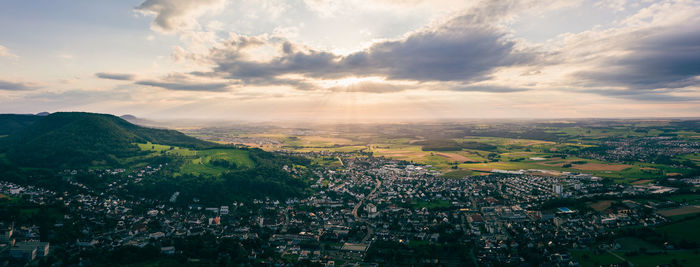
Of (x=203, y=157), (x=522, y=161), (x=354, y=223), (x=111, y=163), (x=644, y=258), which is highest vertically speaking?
(x=111, y=163)

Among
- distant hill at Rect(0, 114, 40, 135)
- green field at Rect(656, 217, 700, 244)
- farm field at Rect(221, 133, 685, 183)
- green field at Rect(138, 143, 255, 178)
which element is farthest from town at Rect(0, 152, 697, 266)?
distant hill at Rect(0, 114, 40, 135)

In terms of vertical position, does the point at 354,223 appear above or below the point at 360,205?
below

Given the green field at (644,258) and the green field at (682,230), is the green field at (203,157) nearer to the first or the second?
the green field at (644,258)

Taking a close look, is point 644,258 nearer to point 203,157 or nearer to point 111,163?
point 203,157

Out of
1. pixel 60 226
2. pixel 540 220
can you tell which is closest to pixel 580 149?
pixel 540 220

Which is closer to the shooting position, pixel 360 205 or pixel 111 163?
pixel 360 205

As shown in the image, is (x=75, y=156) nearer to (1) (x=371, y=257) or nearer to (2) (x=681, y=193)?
(1) (x=371, y=257)

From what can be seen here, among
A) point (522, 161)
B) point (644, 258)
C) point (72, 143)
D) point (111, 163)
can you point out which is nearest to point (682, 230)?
point (644, 258)
